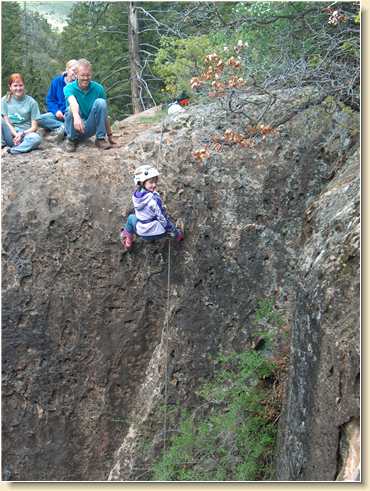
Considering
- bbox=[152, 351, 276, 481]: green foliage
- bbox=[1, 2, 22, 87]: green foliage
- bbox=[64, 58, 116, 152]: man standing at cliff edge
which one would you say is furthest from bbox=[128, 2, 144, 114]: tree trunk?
bbox=[152, 351, 276, 481]: green foliage

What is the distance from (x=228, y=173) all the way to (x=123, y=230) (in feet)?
4.69

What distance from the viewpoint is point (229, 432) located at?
8.57 meters

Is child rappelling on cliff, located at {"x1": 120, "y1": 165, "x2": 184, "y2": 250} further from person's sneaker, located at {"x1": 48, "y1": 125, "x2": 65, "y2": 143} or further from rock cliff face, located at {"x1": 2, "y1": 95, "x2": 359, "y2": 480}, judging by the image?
person's sneaker, located at {"x1": 48, "y1": 125, "x2": 65, "y2": 143}

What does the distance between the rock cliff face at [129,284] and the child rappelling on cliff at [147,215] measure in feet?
1.00

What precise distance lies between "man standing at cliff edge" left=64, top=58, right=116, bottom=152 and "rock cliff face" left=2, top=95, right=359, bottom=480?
488mm

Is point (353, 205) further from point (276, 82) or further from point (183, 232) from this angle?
point (183, 232)

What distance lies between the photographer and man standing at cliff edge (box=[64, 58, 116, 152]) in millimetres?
9042

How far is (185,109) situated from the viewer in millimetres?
9797

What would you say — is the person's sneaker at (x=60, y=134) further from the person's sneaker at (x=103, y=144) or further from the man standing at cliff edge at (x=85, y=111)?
the person's sneaker at (x=103, y=144)

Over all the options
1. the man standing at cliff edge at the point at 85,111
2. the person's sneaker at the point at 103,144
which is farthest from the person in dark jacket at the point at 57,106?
the person's sneaker at the point at 103,144

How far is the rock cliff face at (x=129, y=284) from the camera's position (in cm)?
908

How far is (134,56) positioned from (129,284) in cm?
546

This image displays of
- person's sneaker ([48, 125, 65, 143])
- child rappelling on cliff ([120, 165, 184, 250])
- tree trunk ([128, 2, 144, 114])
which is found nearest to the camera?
child rappelling on cliff ([120, 165, 184, 250])

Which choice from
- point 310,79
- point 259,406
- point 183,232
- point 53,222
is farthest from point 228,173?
point 259,406
